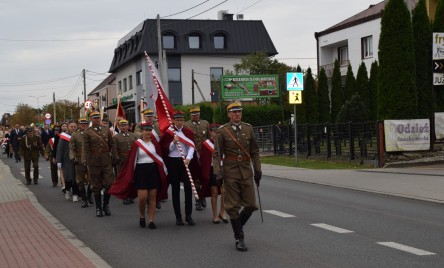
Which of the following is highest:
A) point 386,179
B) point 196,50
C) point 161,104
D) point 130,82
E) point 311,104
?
point 196,50

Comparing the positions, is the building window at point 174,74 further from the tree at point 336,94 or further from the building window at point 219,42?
the tree at point 336,94

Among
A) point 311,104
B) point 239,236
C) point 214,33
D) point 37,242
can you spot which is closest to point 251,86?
point 311,104

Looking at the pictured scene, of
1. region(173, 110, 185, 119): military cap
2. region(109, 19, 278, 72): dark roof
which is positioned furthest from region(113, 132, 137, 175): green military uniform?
region(109, 19, 278, 72): dark roof

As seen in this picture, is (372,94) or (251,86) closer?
(372,94)

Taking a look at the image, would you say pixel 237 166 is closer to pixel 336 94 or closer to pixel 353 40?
pixel 336 94

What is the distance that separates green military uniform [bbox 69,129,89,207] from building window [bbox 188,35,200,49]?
54.3 metres

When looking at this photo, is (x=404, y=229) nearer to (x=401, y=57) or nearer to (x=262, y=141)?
(x=401, y=57)

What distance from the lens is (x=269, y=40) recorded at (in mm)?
69125

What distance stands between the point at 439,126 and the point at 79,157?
1401 cm

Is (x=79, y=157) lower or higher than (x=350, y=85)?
lower

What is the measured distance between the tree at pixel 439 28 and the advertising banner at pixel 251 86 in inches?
943

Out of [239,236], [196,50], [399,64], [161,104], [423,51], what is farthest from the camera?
[196,50]

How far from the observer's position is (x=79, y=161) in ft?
46.4

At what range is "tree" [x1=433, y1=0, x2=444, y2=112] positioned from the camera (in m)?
24.1
